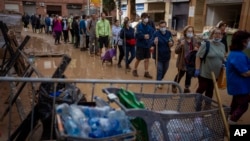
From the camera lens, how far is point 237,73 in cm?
378

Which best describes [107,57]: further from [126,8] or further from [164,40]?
[126,8]

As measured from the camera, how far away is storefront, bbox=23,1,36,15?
145 ft

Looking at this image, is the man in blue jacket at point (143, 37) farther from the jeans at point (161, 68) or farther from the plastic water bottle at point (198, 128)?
the plastic water bottle at point (198, 128)

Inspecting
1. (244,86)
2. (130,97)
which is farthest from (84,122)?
(244,86)

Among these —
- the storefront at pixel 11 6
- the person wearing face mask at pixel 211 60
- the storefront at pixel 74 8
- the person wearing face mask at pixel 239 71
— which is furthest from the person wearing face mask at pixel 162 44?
the storefront at pixel 74 8

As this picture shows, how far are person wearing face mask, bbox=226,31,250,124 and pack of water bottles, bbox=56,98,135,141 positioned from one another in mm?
2432

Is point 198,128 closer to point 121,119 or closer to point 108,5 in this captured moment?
point 121,119

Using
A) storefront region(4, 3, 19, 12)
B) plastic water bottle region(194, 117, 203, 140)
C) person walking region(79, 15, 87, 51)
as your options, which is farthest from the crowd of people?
storefront region(4, 3, 19, 12)

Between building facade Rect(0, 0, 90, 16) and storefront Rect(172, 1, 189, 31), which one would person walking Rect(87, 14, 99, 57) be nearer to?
storefront Rect(172, 1, 189, 31)

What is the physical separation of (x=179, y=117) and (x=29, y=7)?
47330 millimetres

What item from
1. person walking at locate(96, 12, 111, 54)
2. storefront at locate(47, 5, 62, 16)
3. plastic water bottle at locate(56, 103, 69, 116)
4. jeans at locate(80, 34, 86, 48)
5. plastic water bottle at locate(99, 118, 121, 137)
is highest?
storefront at locate(47, 5, 62, 16)

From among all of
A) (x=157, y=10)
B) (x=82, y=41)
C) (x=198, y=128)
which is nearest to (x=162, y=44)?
(x=198, y=128)

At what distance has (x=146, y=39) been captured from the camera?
721 cm

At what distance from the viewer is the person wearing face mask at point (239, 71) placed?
3.68 meters
